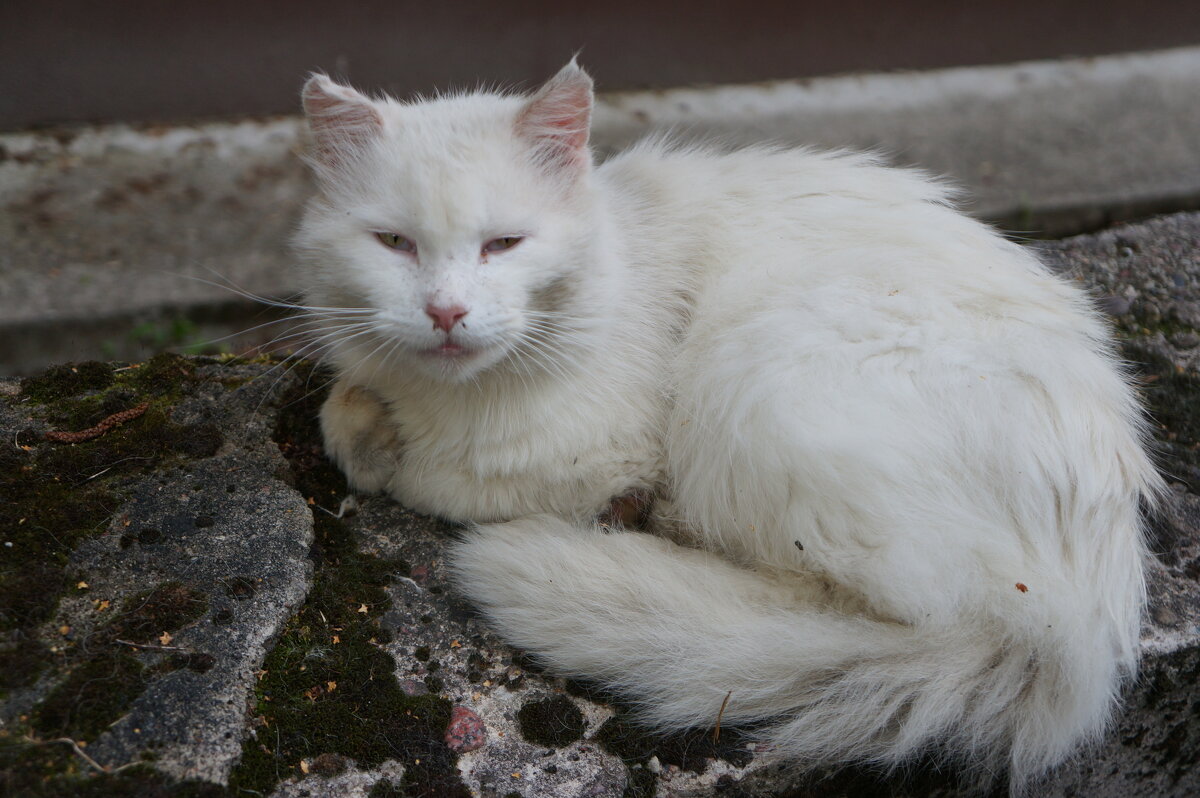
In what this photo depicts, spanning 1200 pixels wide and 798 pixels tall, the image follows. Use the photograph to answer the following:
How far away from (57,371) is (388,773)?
1.48m

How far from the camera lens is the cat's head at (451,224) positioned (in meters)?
1.92

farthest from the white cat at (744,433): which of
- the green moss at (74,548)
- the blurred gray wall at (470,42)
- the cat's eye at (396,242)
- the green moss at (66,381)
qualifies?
the blurred gray wall at (470,42)

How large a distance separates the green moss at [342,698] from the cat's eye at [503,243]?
720 mm

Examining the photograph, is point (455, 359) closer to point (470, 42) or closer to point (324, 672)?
point (324, 672)

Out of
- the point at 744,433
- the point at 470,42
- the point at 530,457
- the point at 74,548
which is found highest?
the point at 470,42

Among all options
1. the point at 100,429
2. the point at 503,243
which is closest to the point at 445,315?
the point at 503,243

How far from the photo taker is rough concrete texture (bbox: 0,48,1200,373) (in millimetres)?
4102

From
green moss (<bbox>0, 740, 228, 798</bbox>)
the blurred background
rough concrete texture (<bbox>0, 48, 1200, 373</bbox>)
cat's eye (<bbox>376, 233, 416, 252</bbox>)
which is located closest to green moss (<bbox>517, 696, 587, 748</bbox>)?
green moss (<bbox>0, 740, 228, 798</bbox>)

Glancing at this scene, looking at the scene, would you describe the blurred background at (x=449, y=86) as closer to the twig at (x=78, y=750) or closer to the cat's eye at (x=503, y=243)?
the cat's eye at (x=503, y=243)

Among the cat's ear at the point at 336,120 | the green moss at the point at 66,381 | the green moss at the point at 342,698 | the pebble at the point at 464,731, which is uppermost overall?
the cat's ear at the point at 336,120

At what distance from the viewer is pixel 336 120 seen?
208cm

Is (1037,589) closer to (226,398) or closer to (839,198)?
(839,198)

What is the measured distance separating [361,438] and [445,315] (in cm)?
56

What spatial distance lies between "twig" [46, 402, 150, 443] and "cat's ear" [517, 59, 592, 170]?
116 centimetres
